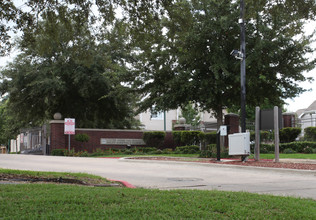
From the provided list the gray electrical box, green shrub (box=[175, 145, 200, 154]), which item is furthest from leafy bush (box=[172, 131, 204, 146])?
the gray electrical box

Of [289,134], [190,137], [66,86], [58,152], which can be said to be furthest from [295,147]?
[66,86]

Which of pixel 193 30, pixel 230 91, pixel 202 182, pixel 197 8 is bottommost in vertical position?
pixel 202 182

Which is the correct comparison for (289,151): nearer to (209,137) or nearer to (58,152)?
(209,137)

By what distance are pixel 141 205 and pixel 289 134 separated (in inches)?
832

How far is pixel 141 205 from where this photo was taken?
5.49 meters

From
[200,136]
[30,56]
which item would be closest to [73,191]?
[200,136]

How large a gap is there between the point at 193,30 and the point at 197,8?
156cm

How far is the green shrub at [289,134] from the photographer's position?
2442cm

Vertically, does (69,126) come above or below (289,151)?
above

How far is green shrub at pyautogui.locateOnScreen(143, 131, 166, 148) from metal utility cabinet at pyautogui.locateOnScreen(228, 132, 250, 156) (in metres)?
13.8

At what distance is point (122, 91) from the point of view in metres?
24.3

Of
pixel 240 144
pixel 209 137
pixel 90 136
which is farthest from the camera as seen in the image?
pixel 90 136

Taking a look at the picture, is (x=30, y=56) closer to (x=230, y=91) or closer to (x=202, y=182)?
(x=230, y=91)

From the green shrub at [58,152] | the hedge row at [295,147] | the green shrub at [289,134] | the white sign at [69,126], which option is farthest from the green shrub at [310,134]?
the green shrub at [58,152]
